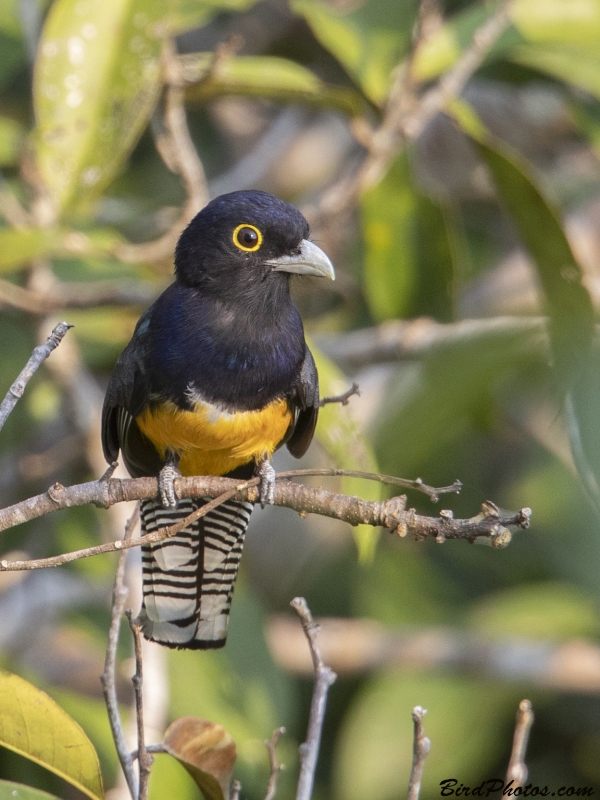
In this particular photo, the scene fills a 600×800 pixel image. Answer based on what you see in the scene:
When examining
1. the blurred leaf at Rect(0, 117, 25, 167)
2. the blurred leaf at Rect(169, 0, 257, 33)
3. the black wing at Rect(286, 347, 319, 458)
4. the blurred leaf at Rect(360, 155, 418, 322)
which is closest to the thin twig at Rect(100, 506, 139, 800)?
the black wing at Rect(286, 347, 319, 458)

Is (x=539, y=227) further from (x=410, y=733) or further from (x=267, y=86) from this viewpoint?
(x=410, y=733)

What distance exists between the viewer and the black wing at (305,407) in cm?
353

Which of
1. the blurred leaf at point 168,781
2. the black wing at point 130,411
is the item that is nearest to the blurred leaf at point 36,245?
the black wing at point 130,411

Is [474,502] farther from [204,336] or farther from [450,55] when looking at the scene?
[204,336]

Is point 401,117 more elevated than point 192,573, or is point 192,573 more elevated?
point 401,117

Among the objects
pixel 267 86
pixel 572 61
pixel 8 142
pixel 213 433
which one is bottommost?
pixel 213 433

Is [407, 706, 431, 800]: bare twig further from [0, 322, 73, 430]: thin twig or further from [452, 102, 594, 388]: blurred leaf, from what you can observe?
[452, 102, 594, 388]: blurred leaf

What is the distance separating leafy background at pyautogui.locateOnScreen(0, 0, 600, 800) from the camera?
183 inches

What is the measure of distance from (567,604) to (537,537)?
488mm

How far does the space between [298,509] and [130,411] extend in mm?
1054

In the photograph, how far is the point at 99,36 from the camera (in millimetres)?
4754

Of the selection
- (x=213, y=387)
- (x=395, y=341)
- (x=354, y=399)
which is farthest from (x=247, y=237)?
(x=354, y=399)

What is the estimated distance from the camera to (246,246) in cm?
361

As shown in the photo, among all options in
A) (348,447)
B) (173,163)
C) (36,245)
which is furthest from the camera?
(173,163)
